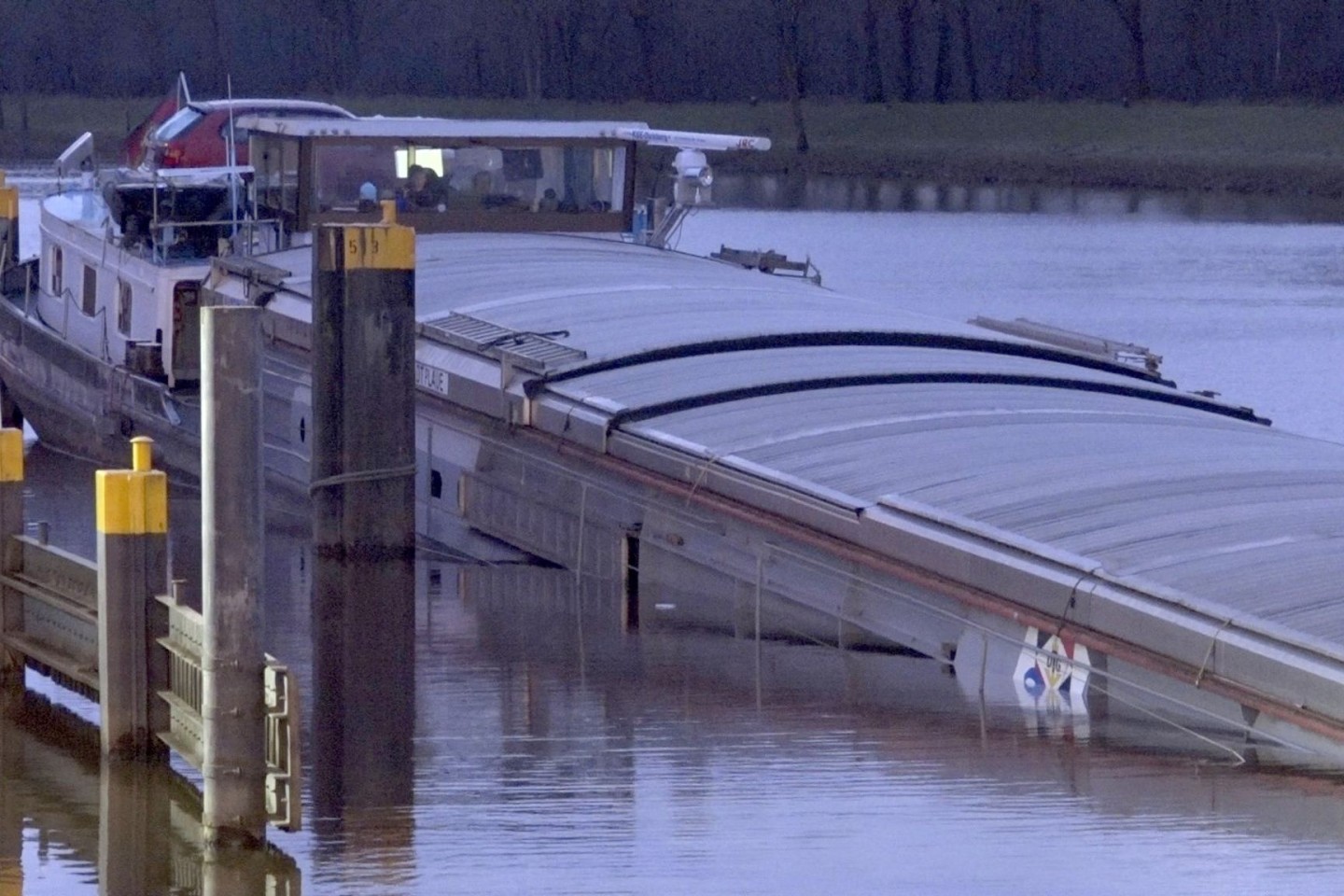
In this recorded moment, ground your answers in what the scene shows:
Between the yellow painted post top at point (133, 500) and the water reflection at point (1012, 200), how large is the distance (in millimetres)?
42403

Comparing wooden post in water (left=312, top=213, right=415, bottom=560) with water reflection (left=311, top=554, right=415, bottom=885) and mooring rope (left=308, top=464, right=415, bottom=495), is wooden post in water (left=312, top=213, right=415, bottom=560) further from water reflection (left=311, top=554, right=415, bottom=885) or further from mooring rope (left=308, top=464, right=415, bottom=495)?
water reflection (left=311, top=554, right=415, bottom=885)

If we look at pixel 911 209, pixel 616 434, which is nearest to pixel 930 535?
pixel 616 434

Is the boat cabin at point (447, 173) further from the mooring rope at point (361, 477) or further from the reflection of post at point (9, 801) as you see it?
the reflection of post at point (9, 801)

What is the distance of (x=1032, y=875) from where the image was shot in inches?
295

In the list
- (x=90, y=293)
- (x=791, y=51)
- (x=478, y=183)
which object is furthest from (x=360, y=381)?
(x=791, y=51)

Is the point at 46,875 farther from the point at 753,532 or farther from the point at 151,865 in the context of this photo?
the point at 753,532

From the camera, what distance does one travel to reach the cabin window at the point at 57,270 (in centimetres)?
2209

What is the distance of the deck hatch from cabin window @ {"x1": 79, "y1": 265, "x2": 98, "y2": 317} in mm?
6130

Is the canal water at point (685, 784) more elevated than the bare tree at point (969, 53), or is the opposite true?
the bare tree at point (969, 53)

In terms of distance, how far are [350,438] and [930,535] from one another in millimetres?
4480

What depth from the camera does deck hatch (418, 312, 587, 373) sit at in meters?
14.5

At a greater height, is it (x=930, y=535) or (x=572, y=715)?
(x=930, y=535)

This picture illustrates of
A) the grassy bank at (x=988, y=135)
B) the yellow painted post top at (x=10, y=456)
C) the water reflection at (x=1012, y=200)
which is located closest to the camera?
the yellow painted post top at (x=10, y=456)

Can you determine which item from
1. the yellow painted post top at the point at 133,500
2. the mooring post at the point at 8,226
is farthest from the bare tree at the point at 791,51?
the yellow painted post top at the point at 133,500
